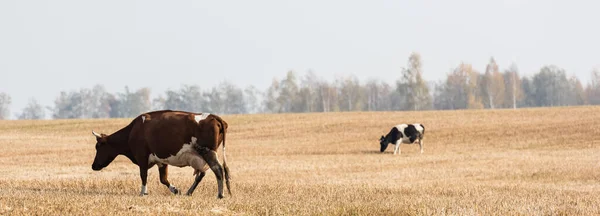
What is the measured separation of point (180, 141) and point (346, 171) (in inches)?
574

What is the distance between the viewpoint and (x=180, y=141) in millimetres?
13523

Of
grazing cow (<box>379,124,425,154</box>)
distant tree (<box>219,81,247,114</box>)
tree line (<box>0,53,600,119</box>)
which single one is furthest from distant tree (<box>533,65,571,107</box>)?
grazing cow (<box>379,124,425,154</box>)

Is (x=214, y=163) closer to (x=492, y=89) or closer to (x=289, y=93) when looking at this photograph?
(x=492, y=89)

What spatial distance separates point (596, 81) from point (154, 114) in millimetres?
165001

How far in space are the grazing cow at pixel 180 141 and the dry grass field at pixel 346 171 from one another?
65 cm

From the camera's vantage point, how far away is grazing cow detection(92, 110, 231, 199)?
43.6ft

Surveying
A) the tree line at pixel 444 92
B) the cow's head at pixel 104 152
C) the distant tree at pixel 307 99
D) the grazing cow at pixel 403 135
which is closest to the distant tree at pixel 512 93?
the tree line at pixel 444 92

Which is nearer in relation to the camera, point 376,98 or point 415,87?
point 415,87

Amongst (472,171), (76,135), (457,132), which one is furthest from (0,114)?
(472,171)

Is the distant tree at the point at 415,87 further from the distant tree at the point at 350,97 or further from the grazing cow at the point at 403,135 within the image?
the grazing cow at the point at 403,135

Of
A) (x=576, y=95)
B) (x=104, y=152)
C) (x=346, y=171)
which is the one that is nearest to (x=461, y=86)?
(x=576, y=95)

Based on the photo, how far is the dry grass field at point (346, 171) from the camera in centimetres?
1077

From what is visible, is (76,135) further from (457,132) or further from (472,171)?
(472,171)

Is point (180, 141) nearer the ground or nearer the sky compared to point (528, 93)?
→ nearer the ground
